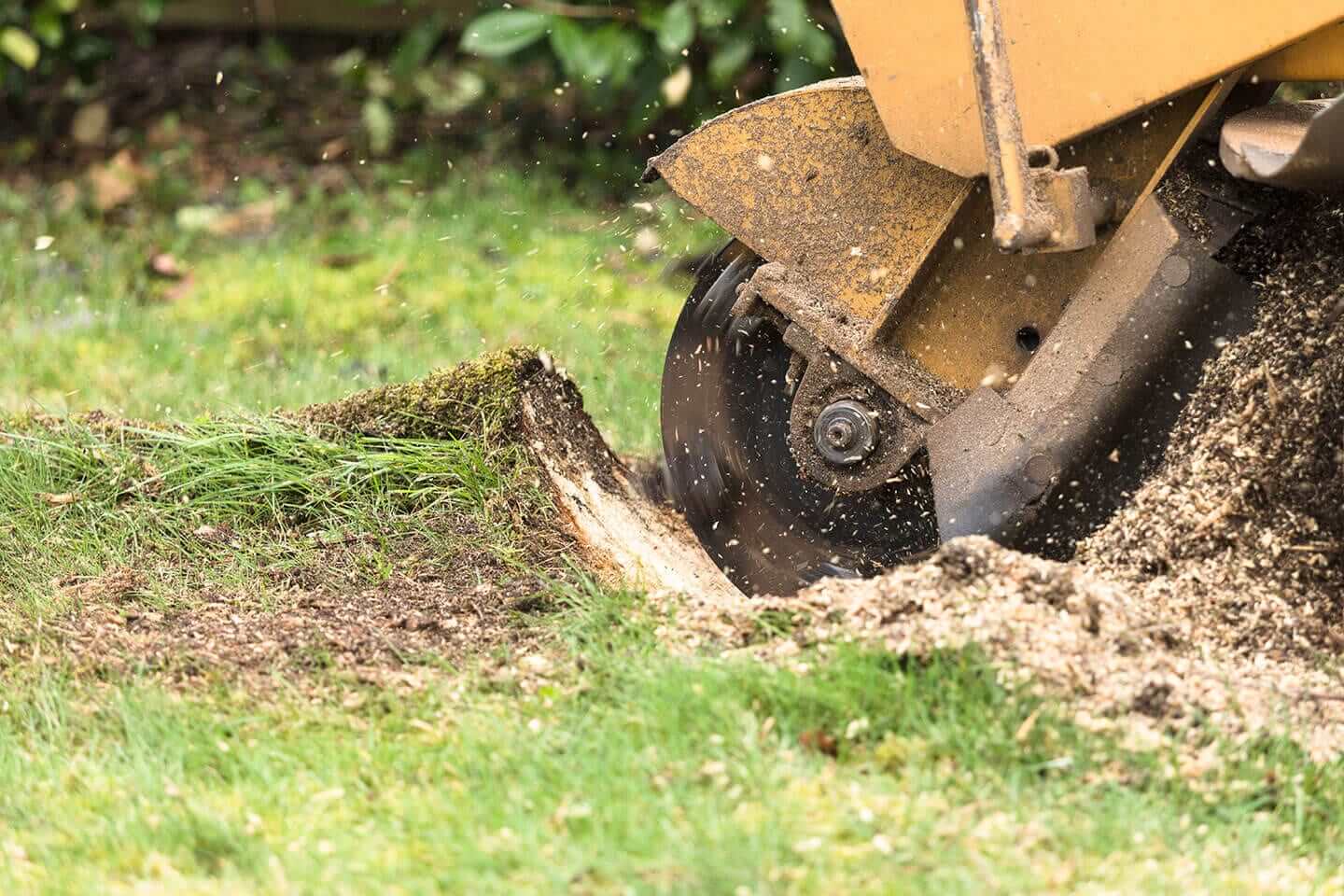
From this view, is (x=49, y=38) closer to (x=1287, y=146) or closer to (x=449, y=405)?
(x=449, y=405)

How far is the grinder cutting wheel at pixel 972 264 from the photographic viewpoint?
2.94 meters

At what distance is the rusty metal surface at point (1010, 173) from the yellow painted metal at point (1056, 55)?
100mm

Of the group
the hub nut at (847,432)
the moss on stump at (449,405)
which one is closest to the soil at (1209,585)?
the hub nut at (847,432)

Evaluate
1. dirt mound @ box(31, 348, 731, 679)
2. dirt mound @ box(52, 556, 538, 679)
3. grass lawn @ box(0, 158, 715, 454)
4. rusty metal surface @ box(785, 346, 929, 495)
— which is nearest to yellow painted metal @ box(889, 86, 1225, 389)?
rusty metal surface @ box(785, 346, 929, 495)

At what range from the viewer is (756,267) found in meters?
3.60

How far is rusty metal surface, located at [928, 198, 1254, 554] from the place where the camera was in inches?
121

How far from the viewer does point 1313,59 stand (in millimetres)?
2908

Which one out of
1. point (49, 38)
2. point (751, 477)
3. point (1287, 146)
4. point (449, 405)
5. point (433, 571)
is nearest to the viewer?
point (1287, 146)

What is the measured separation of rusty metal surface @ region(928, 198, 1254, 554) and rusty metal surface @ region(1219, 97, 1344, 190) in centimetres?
18

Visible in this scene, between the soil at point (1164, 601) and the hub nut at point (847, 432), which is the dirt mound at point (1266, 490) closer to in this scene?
the soil at point (1164, 601)

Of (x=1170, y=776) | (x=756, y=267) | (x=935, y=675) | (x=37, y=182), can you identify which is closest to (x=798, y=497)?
(x=756, y=267)

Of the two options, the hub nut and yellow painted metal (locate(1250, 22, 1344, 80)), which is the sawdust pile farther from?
the hub nut

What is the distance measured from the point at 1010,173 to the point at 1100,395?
1.51ft

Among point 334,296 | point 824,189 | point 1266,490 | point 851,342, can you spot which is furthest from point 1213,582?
point 334,296
